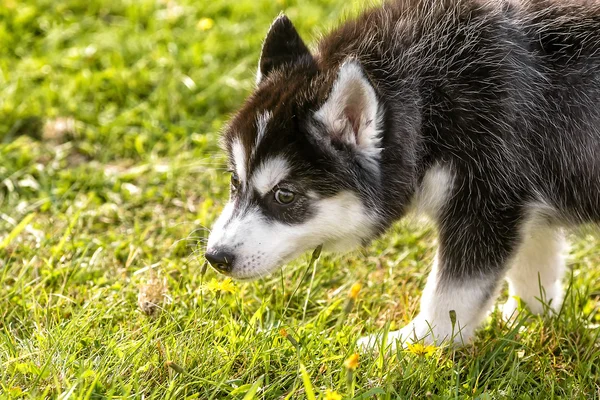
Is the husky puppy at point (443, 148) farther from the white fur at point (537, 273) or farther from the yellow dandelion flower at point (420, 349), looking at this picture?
the white fur at point (537, 273)

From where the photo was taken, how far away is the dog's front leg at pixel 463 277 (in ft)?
13.7

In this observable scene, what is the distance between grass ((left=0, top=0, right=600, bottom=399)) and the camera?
3.92 m

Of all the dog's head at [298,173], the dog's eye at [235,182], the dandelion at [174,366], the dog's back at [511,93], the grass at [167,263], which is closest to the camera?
the dandelion at [174,366]

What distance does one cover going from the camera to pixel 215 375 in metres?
3.91

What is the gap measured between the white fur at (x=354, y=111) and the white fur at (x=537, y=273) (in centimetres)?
124

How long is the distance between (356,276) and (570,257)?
1.40 metres

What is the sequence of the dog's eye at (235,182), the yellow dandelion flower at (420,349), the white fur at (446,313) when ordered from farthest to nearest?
the dog's eye at (235,182), the white fur at (446,313), the yellow dandelion flower at (420,349)

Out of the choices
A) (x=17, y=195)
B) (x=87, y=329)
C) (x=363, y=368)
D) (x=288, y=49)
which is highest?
(x=288, y=49)

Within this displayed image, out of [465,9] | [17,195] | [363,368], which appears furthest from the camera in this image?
[17,195]

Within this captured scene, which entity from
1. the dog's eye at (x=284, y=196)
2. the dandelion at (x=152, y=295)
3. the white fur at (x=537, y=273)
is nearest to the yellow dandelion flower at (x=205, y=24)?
the dandelion at (x=152, y=295)

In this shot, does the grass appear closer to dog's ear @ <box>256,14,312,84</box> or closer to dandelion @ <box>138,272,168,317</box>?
dandelion @ <box>138,272,168,317</box>

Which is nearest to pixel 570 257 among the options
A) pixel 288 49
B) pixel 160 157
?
pixel 288 49

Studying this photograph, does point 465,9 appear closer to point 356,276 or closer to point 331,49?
point 331,49

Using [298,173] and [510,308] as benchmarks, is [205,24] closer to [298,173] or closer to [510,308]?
[298,173]
